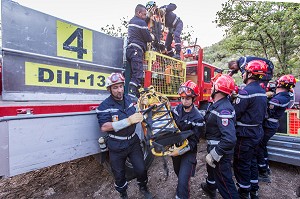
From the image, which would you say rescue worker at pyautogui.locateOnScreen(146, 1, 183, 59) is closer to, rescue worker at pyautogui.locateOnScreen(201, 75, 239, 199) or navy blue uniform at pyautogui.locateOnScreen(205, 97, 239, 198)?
rescue worker at pyautogui.locateOnScreen(201, 75, 239, 199)

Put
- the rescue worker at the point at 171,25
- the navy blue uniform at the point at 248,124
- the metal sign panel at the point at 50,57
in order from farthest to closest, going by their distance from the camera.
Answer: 1. the rescue worker at the point at 171,25
2. the navy blue uniform at the point at 248,124
3. the metal sign panel at the point at 50,57

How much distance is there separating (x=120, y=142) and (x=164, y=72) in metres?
1.74

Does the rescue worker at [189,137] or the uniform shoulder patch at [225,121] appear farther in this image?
the rescue worker at [189,137]

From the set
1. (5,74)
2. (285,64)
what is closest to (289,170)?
(5,74)

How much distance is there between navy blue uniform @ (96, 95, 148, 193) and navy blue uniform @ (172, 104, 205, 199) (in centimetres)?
60

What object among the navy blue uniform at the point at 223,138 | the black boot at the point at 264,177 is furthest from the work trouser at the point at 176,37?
the black boot at the point at 264,177

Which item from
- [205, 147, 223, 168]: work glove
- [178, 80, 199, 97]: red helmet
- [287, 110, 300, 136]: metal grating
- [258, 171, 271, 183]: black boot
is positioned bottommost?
[258, 171, 271, 183]: black boot

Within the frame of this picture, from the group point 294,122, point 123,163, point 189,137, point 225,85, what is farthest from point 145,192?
point 294,122

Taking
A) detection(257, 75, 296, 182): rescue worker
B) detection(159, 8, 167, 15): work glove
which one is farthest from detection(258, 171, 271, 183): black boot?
detection(159, 8, 167, 15): work glove

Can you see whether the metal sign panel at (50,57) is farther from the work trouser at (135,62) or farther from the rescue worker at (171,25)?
the rescue worker at (171,25)

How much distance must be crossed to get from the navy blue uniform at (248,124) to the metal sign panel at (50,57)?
74.5 inches

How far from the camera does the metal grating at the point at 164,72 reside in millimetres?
3513

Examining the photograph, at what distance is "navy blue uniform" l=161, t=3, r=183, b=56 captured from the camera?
4336mm

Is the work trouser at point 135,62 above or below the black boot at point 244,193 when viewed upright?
above
